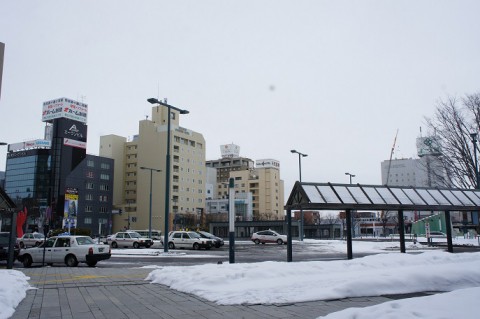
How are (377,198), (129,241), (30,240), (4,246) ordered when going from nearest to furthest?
1. (377,198)
2. (4,246)
3. (30,240)
4. (129,241)

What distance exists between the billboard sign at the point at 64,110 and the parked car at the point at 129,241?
77441 millimetres

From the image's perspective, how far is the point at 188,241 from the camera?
36.8 m

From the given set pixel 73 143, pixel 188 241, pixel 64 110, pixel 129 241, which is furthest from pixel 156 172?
pixel 188 241

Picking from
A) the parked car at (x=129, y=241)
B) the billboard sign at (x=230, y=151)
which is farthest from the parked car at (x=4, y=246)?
the billboard sign at (x=230, y=151)

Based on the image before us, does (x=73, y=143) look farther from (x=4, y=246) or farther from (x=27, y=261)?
(x=27, y=261)

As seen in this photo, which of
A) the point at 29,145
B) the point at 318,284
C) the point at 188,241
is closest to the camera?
the point at 318,284

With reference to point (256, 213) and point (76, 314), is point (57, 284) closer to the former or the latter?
point (76, 314)

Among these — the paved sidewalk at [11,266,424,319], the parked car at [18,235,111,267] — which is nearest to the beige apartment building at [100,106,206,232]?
the parked car at [18,235,111,267]

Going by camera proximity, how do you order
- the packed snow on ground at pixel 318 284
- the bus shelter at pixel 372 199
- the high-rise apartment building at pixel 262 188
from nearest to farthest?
the packed snow on ground at pixel 318 284 → the bus shelter at pixel 372 199 → the high-rise apartment building at pixel 262 188

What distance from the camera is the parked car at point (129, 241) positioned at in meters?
39.1

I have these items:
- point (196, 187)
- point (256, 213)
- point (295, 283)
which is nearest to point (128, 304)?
point (295, 283)

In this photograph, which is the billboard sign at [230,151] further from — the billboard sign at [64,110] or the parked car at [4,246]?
the parked car at [4,246]

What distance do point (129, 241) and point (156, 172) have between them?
6687 centimetres

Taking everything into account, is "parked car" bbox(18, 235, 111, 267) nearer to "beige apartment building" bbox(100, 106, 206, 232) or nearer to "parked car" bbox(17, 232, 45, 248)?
"parked car" bbox(17, 232, 45, 248)
